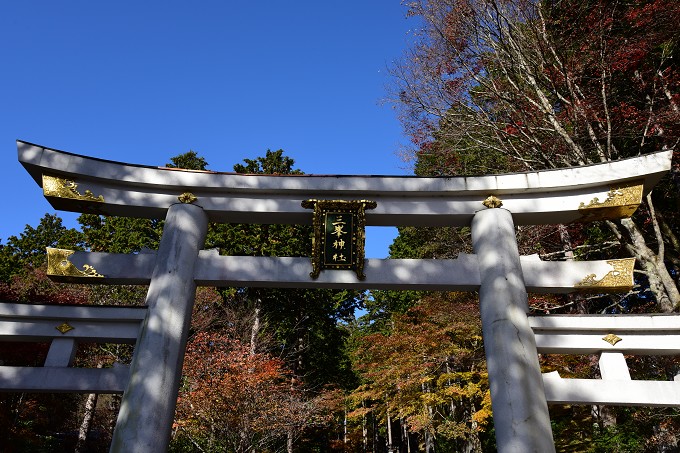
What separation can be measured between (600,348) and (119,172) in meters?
6.70

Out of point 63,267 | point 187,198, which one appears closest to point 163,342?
point 63,267

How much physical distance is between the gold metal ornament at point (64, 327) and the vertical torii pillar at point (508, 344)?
5.18 m

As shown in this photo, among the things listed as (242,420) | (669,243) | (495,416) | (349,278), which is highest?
(669,243)

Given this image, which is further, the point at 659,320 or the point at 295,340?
the point at 295,340

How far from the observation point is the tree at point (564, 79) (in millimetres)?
11016

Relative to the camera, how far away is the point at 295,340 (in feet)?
72.4

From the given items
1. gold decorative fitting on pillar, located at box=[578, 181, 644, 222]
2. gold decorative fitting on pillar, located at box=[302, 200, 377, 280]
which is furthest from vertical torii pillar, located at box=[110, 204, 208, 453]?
gold decorative fitting on pillar, located at box=[578, 181, 644, 222]

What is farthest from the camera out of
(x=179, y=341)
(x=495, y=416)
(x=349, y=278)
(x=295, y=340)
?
(x=295, y=340)

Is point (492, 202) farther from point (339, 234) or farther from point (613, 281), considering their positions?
point (339, 234)

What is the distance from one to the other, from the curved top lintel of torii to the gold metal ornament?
169 centimetres

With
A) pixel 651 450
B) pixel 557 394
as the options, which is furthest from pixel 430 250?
pixel 557 394

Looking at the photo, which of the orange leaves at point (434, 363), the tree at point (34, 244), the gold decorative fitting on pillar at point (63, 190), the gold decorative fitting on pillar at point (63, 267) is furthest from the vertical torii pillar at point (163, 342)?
the tree at point (34, 244)

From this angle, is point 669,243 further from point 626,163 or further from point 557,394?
point 557,394

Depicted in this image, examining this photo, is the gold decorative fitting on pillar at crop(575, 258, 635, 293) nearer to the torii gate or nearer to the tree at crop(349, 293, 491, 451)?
the torii gate
